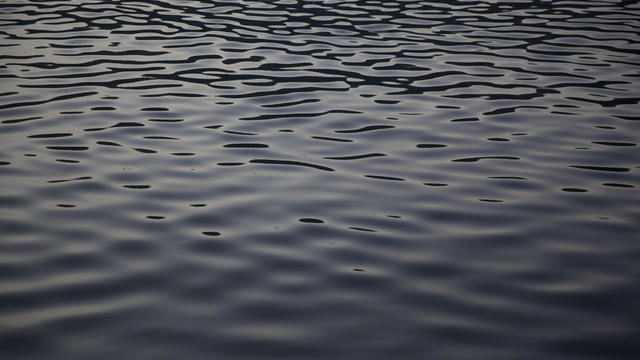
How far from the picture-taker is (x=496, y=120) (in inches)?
274

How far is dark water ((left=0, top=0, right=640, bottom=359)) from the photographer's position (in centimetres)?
361

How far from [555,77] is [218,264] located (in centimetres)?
559

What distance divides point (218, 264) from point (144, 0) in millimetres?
9470

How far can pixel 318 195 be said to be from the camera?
526cm

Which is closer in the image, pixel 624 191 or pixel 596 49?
pixel 624 191

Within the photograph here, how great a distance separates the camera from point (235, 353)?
11.1 feet

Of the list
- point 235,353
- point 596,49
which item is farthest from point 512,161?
point 596,49

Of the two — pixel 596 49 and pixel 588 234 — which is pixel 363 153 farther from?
pixel 596 49

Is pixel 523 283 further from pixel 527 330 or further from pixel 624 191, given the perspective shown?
pixel 624 191

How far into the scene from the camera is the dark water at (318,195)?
3.61m

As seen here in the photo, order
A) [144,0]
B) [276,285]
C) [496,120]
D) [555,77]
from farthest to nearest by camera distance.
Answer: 1. [144,0]
2. [555,77]
3. [496,120]
4. [276,285]

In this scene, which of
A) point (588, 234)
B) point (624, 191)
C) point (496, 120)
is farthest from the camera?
point (496, 120)

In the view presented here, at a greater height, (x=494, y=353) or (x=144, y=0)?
(x=144, y=0)

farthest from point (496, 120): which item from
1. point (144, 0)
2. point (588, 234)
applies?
point (144, 0)
